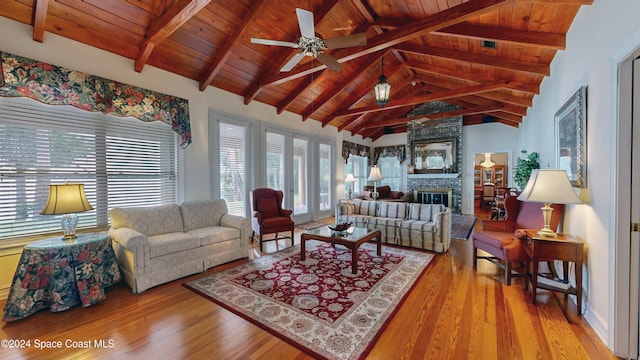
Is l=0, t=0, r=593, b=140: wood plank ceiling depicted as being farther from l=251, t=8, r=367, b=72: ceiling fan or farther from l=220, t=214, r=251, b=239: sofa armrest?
l=220, t=214, r=251, b=239: sofa armrest

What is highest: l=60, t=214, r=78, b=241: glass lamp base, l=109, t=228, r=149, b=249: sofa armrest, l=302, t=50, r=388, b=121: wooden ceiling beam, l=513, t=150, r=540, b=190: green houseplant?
l=302, t=50, r=388, b=121: wooden ceiling beam

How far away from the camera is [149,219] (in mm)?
A: 3189

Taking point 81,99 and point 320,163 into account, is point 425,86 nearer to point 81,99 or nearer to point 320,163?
point 320,163

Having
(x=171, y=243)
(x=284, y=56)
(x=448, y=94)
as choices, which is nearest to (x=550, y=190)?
(x=448, y=94)

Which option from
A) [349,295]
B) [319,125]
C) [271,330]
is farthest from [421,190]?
[271,330]

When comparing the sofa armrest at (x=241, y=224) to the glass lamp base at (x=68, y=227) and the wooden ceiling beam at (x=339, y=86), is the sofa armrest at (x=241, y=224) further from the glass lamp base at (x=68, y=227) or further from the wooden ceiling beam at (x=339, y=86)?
the wooden ceiling beam at (x=339, y=86)

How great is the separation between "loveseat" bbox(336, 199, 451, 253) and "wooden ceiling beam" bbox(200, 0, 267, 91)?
128 inches

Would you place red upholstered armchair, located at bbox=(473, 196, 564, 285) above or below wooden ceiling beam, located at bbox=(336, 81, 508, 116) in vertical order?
below

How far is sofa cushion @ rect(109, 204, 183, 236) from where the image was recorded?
2996mm

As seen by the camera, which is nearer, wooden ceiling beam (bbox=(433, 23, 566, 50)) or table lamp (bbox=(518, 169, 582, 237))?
table lamp (bbox=(518, 169, 582, 237))

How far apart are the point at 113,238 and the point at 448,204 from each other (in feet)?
27.2

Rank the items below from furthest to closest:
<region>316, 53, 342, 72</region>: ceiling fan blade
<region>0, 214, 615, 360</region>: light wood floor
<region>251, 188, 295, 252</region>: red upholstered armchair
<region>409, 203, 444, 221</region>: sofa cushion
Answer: <region>409, 203, 444, 221</region>: sofa cushion < <region>251, 188, 295, 252</region>: red upholstered armchair < <region>316, 53, 342, 72</region>: ceiling fan blade < <region>0, 214, 615, 360</region>: light wood floor

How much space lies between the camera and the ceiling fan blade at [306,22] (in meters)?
2.16

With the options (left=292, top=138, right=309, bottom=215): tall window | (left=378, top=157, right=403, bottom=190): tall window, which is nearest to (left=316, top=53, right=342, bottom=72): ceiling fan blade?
(left=292, top=138, right=309, bottom=215): tall window
